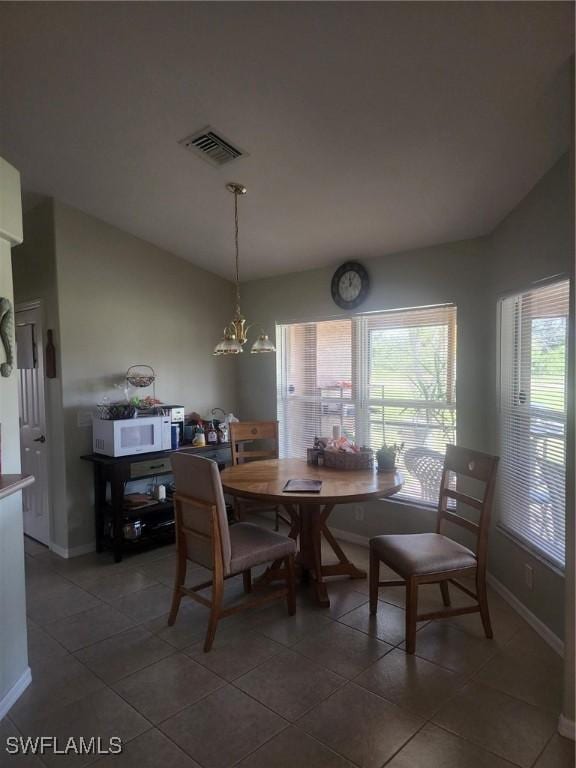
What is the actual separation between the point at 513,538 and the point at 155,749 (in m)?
2.26

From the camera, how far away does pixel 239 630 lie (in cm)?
264

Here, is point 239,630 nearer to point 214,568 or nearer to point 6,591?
point 214,568

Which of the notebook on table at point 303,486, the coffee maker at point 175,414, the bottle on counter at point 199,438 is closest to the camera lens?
the notebook on table at point 303,486

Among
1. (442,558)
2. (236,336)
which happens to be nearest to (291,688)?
(442,558)

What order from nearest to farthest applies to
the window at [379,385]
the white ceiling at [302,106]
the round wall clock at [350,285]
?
the white ceiling at [302,106]
the window at [379,385]
the round wall clock at [350,285]

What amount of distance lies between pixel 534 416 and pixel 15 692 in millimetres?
2999

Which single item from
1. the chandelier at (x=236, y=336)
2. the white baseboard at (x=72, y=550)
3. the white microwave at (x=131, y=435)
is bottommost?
the white baseboard at (x=72, y=550)

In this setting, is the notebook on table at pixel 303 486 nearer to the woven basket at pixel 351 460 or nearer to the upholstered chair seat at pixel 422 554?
the woven basket at pixel 351 460

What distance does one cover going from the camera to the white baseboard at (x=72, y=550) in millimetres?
3679

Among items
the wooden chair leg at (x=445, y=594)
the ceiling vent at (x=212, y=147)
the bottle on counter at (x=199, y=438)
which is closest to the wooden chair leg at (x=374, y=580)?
the wooden chair leg at (x=445, y=594)

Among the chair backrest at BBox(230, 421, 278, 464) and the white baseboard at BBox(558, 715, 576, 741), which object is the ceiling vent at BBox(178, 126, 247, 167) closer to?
the chair backrest at BBox(230, 421, 278, 464)

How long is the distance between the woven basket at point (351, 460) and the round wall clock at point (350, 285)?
1341 millimetres

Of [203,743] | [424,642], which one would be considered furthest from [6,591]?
[424,642]

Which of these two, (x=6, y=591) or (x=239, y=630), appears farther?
(x=239, y=630)
